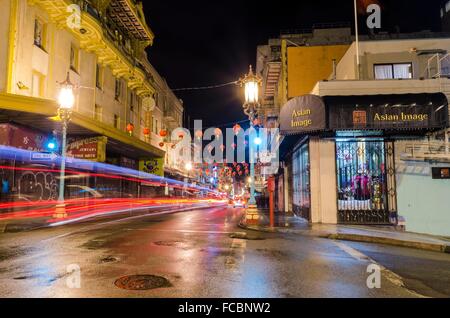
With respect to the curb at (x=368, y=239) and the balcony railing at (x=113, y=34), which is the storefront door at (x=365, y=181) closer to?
the curb at (x=368, y=239)

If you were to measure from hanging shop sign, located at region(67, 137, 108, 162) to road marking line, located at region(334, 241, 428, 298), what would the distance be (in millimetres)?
15009

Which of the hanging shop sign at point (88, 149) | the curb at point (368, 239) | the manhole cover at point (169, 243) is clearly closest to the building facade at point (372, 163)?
the curb at point (368, 239)

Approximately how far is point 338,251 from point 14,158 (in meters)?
15.7

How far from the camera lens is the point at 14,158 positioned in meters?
17.4

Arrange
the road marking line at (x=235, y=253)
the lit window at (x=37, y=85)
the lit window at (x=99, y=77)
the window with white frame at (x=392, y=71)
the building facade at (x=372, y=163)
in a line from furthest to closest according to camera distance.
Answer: the lit window at (x=99, y=77) < the window with white frame at (x=392, y=71) < the lit window at (x=37, y=85) < the building facade at (x=372, y=163) < the road marking line at (x=235, y=253)

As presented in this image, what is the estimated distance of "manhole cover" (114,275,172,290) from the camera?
5824mm

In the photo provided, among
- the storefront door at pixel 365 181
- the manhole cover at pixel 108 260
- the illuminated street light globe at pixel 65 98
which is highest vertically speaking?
the illuminated street light globe at pixel 65 98

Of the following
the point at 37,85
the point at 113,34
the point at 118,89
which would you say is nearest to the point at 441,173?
the point at 37,85

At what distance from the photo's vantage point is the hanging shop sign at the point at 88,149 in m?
21.1

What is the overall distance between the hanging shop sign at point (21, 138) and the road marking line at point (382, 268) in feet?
50.2

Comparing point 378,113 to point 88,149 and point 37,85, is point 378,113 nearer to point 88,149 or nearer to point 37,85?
point 88,149

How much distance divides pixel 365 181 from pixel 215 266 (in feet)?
37.4

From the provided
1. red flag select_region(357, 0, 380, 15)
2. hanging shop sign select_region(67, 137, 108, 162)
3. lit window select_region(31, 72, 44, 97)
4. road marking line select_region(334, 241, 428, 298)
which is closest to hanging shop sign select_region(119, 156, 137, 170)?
hanging shop sign select_region(67, 137, 108, 162)

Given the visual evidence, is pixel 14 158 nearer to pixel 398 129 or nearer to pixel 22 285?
pixel 22 285
